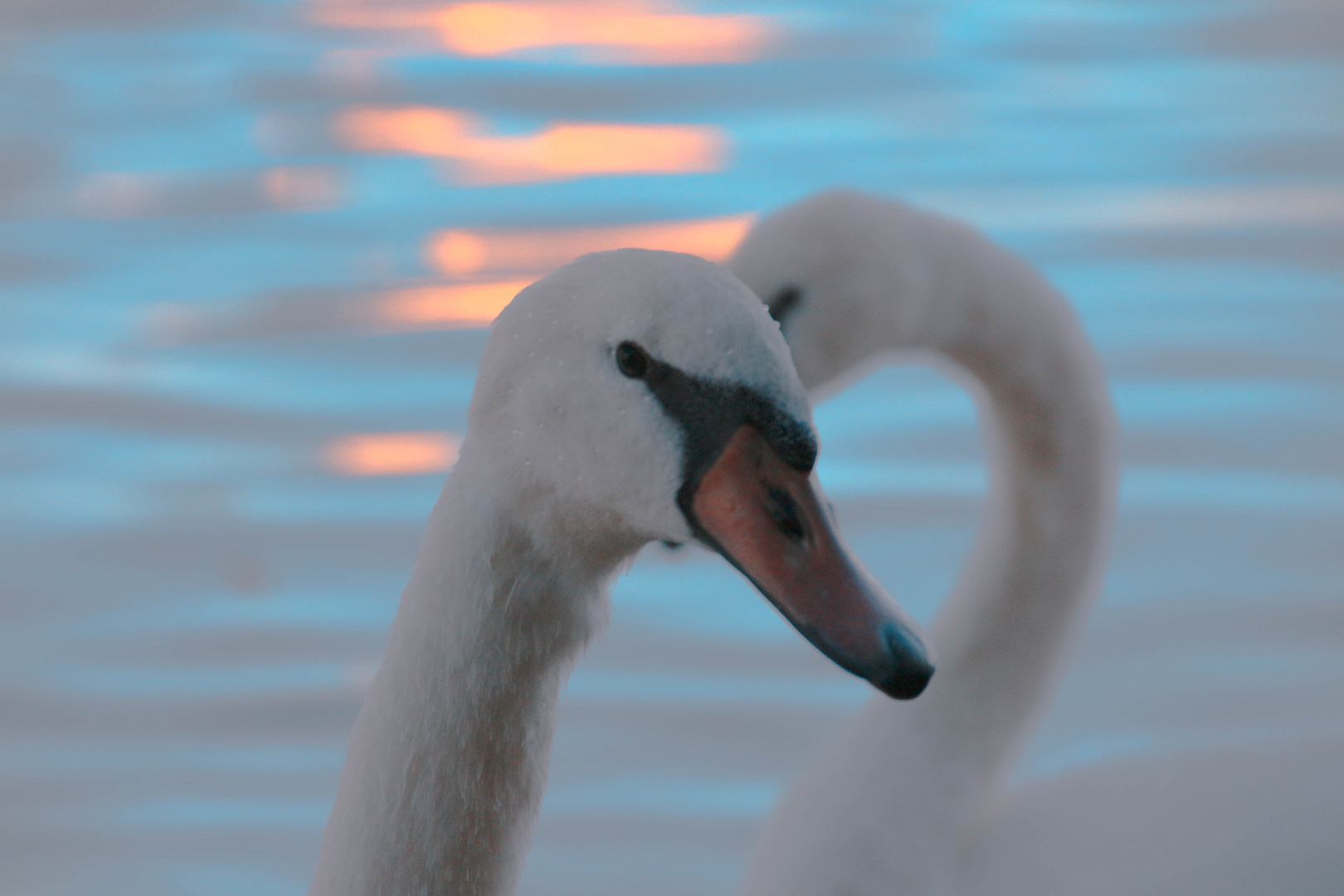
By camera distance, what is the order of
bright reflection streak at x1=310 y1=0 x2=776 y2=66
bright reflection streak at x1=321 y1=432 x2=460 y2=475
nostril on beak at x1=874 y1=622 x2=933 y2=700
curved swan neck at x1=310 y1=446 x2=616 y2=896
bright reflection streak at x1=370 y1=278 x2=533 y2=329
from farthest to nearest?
bright reflection streak at x1=310 y1=0 x2=776 y2=66 → bright reflection streak at x1=370 y1=278 x2=533 y2=329 → bright reflection streak at x1=321 y1=432 x2=460 y2=475 → curved swan neck at x1=310 y1=446 x2=616 y2=896 → nostril on beak at x1=874 y1=622 x2=933 y2=700

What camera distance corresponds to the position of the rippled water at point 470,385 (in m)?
2.85

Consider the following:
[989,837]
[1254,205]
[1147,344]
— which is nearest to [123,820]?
[989,837]

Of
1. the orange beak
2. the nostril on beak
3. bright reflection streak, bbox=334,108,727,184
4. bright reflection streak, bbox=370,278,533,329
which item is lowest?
the nostril on beak

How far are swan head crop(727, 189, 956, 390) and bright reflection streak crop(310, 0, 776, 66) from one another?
3261 millimetres

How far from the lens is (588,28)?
548 centimetres

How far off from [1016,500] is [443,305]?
215 centimetres

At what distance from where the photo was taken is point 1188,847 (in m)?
1.98

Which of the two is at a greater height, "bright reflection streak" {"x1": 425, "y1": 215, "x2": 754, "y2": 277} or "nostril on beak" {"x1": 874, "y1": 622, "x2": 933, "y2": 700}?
"bright reflection streak" {"x1": 425, "y1": 215, "x2": 754, "y2": 277}

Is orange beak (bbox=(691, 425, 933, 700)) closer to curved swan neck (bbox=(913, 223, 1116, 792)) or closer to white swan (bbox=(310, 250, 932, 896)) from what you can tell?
white swan (bbox=(310, 250, 932, 896))

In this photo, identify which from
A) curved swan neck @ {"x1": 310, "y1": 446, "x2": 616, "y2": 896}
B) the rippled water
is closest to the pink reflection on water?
the rippled water

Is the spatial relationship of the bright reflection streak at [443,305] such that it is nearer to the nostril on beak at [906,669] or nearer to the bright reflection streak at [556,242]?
the bright reflection streak at [556,242]

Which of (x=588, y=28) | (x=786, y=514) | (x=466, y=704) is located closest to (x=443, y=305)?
(x=588, y=28)

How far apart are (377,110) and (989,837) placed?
3446 mm

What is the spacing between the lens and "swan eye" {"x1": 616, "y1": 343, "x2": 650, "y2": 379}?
113cm
